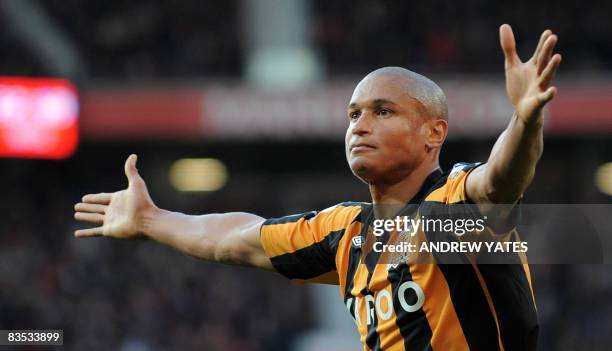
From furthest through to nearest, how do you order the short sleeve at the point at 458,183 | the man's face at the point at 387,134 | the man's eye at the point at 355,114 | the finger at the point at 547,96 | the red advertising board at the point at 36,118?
the red advertising board at the point at 36,118, the man's eye at the point at 355,114, the man's face at the point at 387,134, the short sleeve at the point at 458,183, the finger at the point at 547,96

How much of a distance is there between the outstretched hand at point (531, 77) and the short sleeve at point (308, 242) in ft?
3.82

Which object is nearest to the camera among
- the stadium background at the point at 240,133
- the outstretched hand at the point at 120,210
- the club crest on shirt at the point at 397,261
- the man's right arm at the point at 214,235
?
the club crest on shirt at the point at 397,261

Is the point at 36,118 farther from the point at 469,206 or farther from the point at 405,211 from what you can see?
the point at 469,206

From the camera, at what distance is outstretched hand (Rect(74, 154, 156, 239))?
5.04 m

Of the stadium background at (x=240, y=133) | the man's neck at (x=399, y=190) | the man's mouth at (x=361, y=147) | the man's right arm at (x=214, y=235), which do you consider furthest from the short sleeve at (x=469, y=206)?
the stadium background at (x=240, y=133)

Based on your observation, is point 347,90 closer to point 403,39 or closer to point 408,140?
point 403,39

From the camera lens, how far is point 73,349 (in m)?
13.7

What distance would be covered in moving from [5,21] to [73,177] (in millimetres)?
2770

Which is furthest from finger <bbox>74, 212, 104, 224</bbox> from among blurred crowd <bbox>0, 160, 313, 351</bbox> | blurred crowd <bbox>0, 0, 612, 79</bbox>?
blurred crowd <bbox>0, 0, 612, 79</bbox>

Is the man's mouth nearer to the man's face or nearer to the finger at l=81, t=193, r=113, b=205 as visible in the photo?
the man's face

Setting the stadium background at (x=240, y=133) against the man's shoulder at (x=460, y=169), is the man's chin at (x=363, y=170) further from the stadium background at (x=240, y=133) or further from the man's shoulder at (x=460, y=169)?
the stadium background at (x=240, y=133)

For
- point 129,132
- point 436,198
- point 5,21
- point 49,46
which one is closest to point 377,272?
point 436,198

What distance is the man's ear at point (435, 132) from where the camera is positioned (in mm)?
4246

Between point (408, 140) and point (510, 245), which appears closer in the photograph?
point (510, 245)
